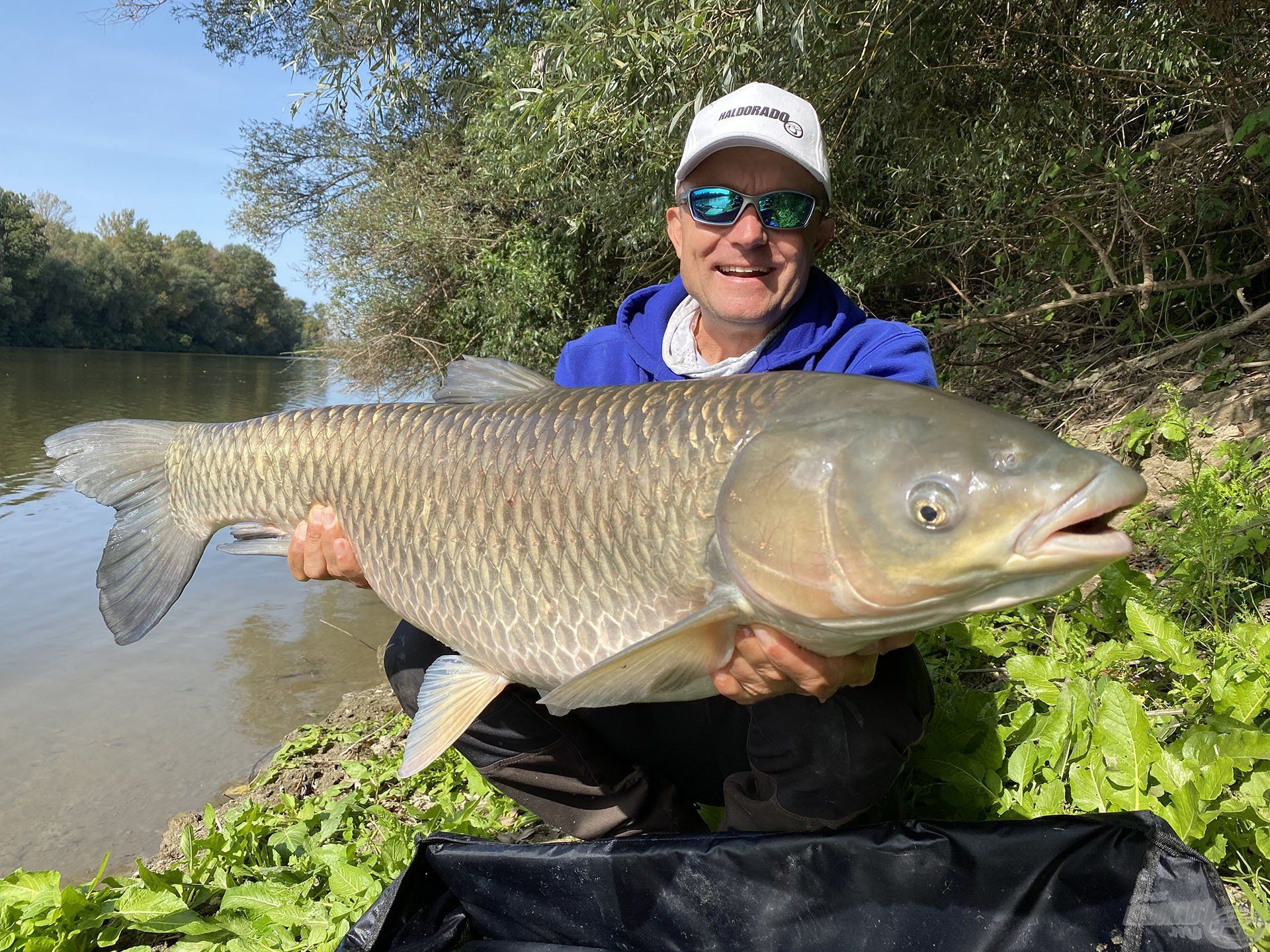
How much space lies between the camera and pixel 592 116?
4.00m

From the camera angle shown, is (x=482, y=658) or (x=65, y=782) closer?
(x=482, y=658)

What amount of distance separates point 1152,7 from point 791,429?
3.42m

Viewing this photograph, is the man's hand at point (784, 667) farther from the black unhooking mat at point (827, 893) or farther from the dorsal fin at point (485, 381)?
the dorsal fin at point (485, 381)

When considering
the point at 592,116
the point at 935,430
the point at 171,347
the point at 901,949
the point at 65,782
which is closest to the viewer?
the point at 935,430

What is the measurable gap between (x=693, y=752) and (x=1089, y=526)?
39.3 inches

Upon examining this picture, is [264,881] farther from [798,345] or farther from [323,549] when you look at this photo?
[798,345]

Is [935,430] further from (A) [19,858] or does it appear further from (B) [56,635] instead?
(B) [56,635]

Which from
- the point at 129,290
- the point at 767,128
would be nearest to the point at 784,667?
the point at 767,128

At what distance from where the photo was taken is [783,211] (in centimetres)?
179

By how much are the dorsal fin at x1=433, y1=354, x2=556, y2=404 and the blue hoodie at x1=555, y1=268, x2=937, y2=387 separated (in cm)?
12

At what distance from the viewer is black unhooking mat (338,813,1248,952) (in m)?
1.10

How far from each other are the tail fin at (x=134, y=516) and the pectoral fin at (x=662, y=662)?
45.2 inches

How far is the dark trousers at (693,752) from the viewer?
134cm

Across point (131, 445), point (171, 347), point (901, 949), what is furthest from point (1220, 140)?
point (171, 347)
